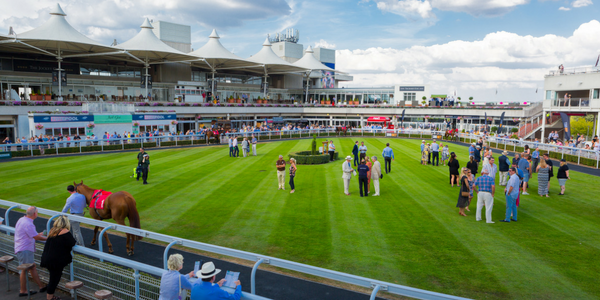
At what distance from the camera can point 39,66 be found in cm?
4138

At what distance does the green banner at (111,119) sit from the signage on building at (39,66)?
50.7 feet

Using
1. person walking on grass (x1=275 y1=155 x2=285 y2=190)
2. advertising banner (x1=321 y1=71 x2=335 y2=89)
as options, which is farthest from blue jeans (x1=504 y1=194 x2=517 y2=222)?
advertising banner (x1=321 y1=71 x2=335 y2=89)

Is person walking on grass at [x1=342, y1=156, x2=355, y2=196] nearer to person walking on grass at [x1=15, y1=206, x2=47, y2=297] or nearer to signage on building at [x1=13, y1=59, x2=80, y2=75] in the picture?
person walking on grass at [x1=15, y1=206, x2=47, y2=297]

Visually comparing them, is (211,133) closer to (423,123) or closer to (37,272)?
(37,272)

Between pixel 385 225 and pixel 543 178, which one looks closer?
pixel 385 225

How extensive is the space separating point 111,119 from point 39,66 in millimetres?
20910

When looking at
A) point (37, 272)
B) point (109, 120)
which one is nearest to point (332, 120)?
point (109, 120)

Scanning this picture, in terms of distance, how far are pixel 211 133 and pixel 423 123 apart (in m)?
32.9

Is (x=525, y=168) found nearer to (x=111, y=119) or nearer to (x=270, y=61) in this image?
(x=111, y=119)

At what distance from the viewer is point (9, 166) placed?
18.8 metres

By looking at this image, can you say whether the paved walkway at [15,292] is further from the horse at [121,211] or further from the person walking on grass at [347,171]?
the person walking on grass at [347,171]

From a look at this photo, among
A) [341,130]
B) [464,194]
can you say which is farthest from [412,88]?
[464,194]

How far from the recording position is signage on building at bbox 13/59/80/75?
4012cm

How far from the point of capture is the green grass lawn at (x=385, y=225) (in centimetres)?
666
